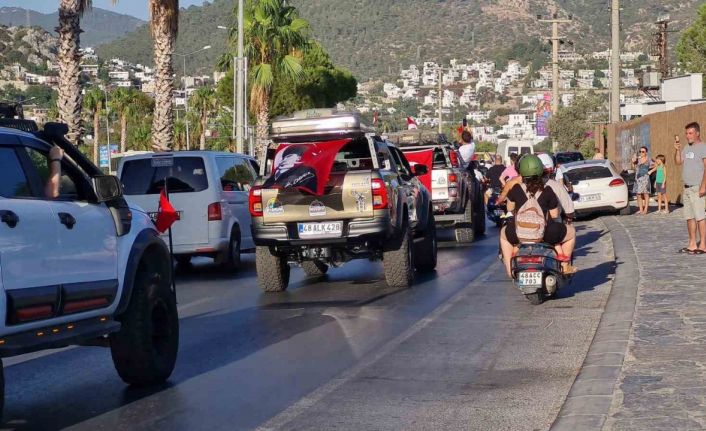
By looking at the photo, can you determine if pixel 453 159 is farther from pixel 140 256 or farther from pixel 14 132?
pixel 14 132

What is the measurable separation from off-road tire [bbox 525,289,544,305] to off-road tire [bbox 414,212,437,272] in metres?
4.22

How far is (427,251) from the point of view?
Answer: 18.7 metres

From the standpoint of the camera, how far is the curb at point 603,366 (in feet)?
25.6

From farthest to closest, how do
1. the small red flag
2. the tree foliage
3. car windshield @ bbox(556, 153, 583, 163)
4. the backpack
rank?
1. the tree foliage
2. car windshield @ bbox(556, 153, 583, 163)
3. the backpack
4. the small red flag

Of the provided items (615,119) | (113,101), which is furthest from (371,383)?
(113,101)

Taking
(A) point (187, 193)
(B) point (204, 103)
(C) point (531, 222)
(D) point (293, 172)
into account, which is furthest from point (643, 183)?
(B) point (204, 103)

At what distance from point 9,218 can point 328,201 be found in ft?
28.6

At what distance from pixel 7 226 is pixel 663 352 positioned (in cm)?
543

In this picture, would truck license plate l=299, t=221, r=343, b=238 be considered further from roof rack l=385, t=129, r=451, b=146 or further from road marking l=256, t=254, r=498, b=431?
roof rack l=385, t=129, r=451, b=146

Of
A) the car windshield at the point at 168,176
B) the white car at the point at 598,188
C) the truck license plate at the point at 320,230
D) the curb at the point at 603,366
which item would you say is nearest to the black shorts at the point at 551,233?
the curb at the point at 603,366

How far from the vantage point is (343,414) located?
8461mm

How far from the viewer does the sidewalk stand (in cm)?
777

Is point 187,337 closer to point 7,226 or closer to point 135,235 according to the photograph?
point 135,235

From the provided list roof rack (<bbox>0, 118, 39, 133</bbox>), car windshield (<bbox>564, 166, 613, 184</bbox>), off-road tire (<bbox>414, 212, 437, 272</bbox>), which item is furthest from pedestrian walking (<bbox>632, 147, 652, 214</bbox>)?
roof rack (<bbox>0, 118, 39, 133</bbox>)
